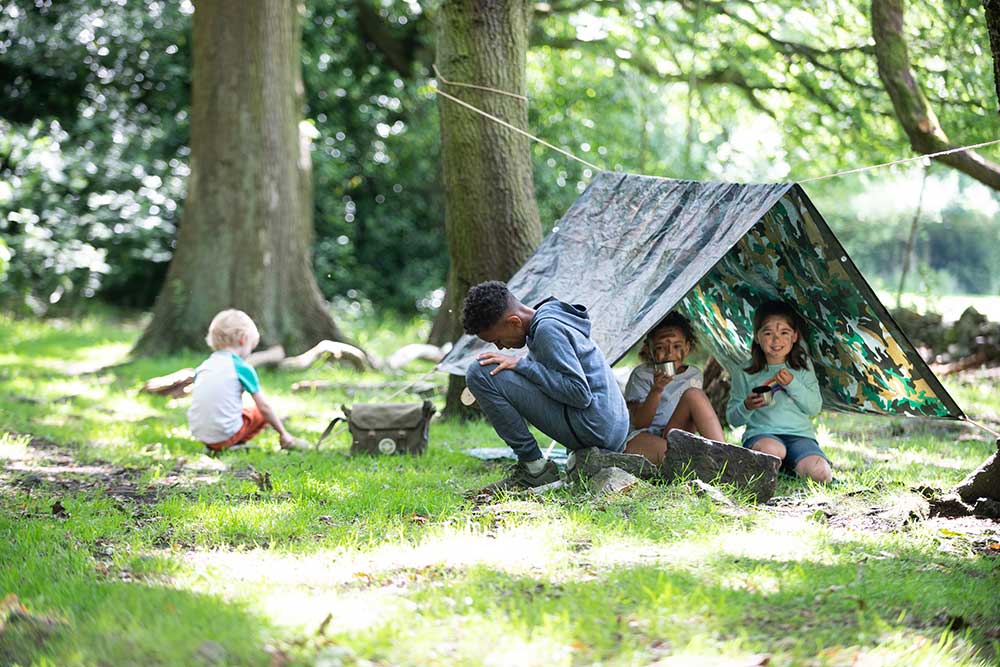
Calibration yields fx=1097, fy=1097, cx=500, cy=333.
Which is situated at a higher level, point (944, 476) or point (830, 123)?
point (830, 123)

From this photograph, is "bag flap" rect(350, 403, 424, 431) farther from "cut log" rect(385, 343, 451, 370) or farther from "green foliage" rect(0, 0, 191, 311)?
"green foliage" rect(0, 0, 191, 311)

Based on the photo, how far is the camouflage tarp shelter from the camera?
223 inches

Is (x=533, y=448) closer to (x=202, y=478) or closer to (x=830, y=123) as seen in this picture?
(x=202, y=478)

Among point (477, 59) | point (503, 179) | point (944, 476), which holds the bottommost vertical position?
point (944, 476)

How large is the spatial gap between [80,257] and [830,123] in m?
9.99

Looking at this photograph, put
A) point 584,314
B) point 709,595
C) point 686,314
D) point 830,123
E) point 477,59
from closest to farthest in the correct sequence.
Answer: point 709,595, point 584,314, point 686,314, point 477,59, point 830,123

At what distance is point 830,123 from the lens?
46.2 ft

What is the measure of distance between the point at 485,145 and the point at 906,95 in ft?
10.2

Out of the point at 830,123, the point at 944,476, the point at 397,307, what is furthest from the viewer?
the point at 397,307

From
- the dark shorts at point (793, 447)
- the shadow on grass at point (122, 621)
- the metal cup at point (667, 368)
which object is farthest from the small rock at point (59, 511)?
the dark shorts at point (793, 447)

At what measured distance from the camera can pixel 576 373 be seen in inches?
207

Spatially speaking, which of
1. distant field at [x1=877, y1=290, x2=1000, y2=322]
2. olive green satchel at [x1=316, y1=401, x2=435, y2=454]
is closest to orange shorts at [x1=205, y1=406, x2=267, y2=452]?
olive green satchel at [x1=316, y1=401, x2=435, y2=454]

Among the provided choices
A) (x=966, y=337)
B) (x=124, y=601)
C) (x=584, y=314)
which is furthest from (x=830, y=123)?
(x=124, y=601)

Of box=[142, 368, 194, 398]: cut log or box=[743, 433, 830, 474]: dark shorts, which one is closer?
box=[743, 433, 830, 474]: dark shorts
